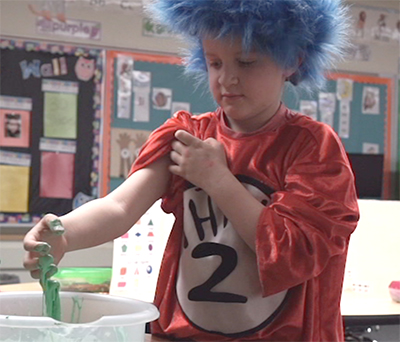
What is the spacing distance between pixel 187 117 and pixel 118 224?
21 cm

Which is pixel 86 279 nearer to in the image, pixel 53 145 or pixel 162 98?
pixel 53 145

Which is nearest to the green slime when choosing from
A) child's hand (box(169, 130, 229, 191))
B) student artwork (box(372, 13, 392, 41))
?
child's hand (box(169, 130, 229, 191))

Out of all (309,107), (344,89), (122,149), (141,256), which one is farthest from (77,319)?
(344,89)

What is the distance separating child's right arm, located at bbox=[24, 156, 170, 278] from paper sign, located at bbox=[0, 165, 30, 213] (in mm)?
2929

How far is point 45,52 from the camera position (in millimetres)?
3854

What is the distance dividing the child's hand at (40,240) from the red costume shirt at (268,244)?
0.22 m

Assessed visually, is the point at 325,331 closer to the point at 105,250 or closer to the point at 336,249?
the point at 336,249

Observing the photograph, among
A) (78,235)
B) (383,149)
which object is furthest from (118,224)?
(383,149)

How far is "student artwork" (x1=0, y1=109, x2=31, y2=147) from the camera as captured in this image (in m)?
3.80

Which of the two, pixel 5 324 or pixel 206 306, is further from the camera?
pixel 206 306

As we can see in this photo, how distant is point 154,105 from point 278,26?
3.28 meters

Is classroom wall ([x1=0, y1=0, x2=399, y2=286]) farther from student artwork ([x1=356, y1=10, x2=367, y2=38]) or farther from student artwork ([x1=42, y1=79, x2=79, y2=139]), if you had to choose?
student artwork ([x1=356, y1=10, x2=367, y2=38])

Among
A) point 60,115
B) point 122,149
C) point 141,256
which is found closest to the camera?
point 141,256

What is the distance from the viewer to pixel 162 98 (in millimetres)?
4176
